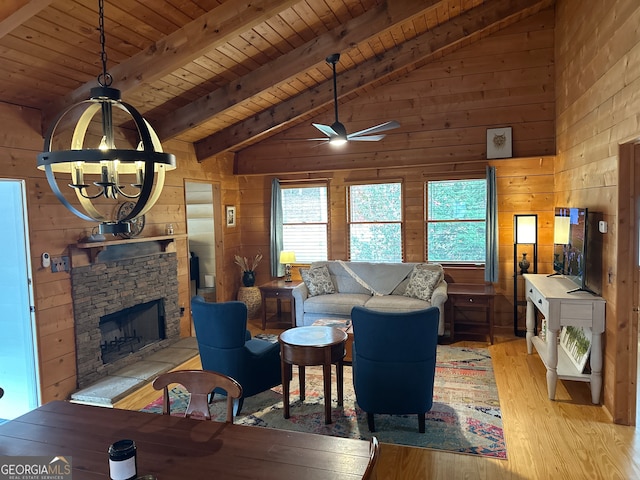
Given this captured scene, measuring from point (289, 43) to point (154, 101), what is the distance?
153 cm

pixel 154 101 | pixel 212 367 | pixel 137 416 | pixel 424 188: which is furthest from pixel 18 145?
pixel 424 188

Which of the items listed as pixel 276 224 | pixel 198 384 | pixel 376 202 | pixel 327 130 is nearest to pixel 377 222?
pixel 376 202

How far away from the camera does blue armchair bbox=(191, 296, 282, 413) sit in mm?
3676

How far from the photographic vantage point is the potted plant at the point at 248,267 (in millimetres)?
6910

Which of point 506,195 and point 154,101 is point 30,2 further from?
point 506,195

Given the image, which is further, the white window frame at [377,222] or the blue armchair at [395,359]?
the white window frame at [377,222]

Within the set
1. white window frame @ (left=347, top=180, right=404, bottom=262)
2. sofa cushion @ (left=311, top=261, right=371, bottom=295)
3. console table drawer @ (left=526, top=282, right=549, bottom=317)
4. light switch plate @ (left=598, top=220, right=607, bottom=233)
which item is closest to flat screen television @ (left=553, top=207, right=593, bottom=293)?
light switch plate @ (left=598, top=220, right=607, bottom=233)

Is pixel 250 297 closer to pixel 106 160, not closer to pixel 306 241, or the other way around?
pixel 306 241

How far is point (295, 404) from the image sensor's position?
13.0 feet

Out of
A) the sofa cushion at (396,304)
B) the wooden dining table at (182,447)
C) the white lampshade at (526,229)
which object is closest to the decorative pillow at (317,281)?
the sofa cushion at (396,304)

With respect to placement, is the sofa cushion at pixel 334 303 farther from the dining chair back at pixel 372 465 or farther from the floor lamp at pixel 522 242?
the dining chair back at pixel 372 465

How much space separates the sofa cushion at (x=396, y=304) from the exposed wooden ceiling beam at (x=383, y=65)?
2650mm

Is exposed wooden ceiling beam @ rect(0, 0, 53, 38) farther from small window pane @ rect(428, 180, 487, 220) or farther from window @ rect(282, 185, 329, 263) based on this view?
small window pane @ rect(428, 180, 487, 220)

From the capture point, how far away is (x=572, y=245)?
4285 millimetres
